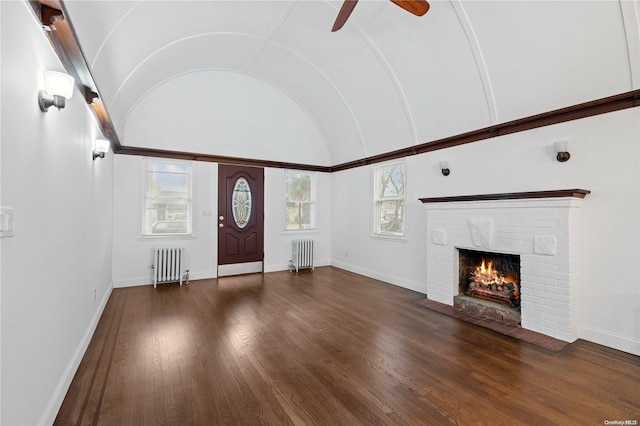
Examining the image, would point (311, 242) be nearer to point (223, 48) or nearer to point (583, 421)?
point (223, 48)

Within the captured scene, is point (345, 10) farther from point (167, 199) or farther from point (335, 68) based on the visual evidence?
point (167, 199)

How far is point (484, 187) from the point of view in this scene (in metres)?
4.21

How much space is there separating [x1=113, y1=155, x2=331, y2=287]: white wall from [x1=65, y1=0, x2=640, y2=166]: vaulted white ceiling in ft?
1.60

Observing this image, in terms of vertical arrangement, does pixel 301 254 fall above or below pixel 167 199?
below

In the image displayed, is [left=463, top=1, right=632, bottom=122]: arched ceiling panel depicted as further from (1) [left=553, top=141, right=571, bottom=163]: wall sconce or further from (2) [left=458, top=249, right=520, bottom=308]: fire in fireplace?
(2) [left=458, top=249, right=520, bottom=308]: fire in fireplace

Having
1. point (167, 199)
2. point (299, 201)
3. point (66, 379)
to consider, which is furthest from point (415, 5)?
point (167, 199)

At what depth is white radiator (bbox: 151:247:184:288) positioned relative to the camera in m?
5.29

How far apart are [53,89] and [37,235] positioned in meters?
0.88

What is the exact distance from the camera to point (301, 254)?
668 cm

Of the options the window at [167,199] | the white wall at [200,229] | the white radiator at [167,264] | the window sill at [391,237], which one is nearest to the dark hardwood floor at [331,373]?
the white radiator at [167,264]

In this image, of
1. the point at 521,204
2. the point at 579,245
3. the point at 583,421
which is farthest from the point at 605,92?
the point at 583,421

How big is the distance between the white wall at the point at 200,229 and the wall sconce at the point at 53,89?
388 cm

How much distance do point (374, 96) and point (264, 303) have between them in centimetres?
401

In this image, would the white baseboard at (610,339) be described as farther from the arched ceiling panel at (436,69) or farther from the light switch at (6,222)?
the light switch at (6,222)
